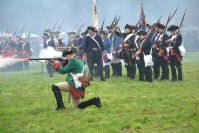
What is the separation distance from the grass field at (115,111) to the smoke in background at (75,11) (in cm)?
3528

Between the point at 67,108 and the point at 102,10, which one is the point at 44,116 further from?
the point at 102,10

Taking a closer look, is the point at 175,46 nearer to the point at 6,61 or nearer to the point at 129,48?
the point at 129,48

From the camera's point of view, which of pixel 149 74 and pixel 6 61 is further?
pixel 6 61

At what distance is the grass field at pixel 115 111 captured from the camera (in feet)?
28.8

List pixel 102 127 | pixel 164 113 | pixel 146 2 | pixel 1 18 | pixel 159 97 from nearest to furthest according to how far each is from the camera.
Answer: pixel 102 127
pixel 164 113
pixel 159 97
pixel 1 18
pixel 146 2

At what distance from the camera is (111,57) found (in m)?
18.5

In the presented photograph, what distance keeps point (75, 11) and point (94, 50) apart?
39.6 meters

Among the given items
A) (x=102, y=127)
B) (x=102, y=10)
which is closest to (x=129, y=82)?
(x=102, y=127)

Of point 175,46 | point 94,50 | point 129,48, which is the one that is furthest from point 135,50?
point 175,46

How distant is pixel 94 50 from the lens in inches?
673

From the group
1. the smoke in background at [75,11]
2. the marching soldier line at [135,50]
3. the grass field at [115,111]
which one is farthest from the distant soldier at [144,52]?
the smoke in background at [75,11]

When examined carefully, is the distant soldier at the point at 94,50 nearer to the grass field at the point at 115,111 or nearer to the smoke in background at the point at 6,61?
the grass field at the point at 115,111

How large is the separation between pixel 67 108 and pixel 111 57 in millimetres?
7851

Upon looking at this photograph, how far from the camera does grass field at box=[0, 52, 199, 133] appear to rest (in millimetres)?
8789
